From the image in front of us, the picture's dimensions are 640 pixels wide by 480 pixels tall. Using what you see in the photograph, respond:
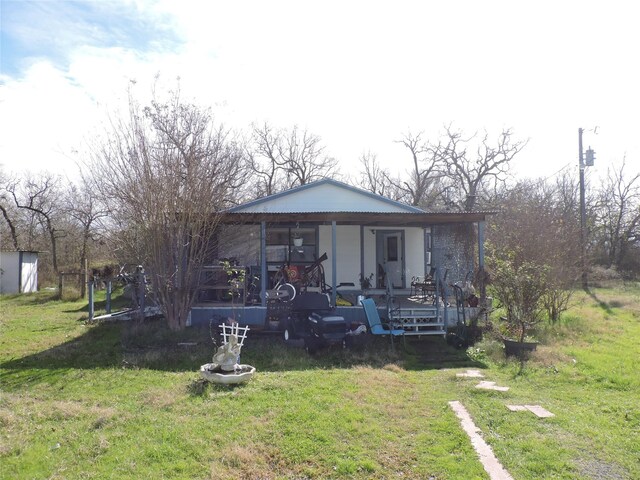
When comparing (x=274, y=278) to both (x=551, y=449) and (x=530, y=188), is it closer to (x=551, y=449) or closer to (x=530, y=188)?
(x=551, y=449)

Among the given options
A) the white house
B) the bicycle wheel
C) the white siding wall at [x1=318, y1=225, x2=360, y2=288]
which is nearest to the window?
the white house

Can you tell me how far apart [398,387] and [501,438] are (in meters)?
2.03

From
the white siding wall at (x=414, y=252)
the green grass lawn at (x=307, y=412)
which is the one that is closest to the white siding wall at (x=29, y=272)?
the green grass lawn at (x=307, y=412)

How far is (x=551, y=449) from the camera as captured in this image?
4.22 metres

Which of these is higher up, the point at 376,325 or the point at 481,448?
the point at 376,325

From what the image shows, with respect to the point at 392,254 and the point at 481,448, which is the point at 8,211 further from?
the point at 481,448

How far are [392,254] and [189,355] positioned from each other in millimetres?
8427

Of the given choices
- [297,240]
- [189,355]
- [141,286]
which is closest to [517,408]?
[189,355]

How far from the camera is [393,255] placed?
1507 cm

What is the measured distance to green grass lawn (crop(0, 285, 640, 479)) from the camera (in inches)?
155

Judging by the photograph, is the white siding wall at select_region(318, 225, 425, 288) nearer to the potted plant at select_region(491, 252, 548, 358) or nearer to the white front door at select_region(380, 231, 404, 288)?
the white front door at select_region(380, 231, 404, 288)

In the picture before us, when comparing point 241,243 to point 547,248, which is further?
point 241,243

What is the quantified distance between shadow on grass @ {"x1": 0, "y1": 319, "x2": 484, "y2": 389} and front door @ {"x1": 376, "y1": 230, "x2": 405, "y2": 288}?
4925mm

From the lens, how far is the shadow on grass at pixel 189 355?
7.58 m
